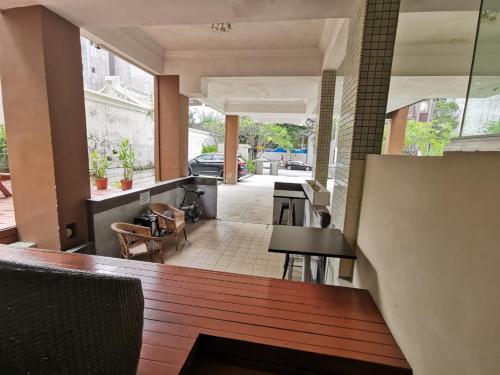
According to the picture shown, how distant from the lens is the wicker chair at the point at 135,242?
2.87 m

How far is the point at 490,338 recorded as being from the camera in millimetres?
643

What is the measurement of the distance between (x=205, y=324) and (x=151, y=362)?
32 centimetres

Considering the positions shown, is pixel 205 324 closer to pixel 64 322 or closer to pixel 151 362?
pixel 151 362

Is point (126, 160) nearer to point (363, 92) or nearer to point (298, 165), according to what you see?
point (363, 92)

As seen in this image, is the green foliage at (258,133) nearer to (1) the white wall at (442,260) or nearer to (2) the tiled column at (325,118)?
(2) the tiled column at (325,118)

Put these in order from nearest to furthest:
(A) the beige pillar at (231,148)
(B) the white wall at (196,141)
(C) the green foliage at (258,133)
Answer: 1. (A) the beige pillar at (231,148)
2. (B) the white wall at (196,141)
3. (C) the green foliage at (258,133)

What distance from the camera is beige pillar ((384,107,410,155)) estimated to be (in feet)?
26.2

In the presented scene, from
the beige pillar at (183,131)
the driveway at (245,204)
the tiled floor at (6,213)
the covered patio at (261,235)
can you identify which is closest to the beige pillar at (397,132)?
the covered patio at (261,235)

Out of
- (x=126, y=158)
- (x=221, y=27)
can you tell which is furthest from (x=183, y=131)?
(x=221, y=27)

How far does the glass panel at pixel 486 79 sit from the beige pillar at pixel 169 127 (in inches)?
184

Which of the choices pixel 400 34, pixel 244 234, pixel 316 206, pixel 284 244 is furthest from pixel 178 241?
pixel 400 34

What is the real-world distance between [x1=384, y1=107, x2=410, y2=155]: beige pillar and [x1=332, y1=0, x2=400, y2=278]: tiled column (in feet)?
23.2

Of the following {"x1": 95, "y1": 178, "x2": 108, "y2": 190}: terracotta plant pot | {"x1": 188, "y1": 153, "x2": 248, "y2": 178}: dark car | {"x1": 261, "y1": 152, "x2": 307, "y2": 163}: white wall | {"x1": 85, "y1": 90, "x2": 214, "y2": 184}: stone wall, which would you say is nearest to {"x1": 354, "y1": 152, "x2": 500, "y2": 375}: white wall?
{"x1": 95, "y1": 178, "x2": 108, "y2": 190}: terracotta plant pot

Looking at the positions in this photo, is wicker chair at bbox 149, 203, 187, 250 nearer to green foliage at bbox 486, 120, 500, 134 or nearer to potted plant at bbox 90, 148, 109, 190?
potted plant at bbox 90, 148, 109, 190
